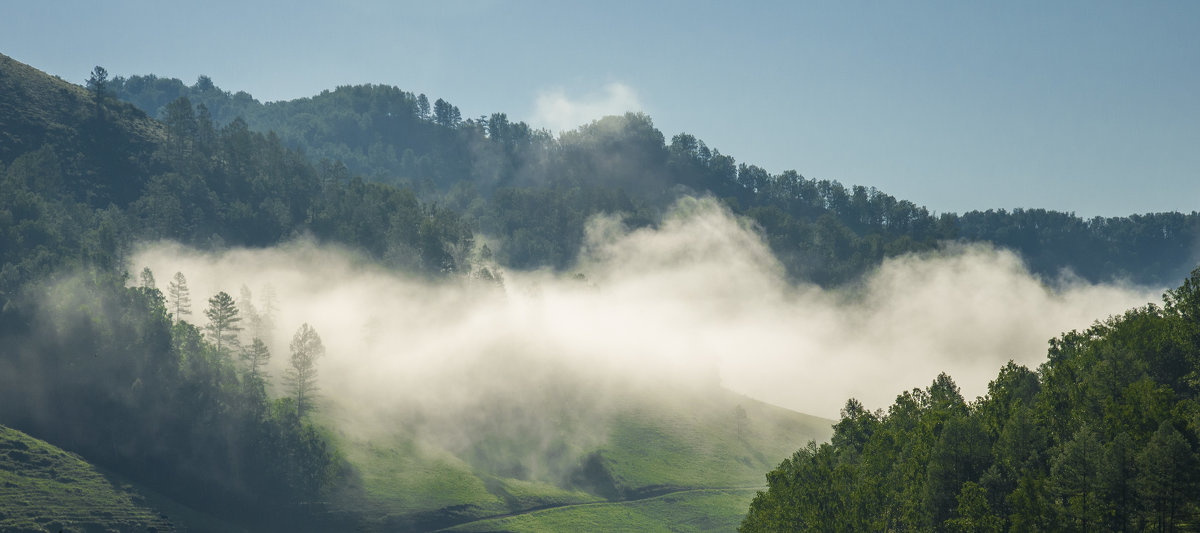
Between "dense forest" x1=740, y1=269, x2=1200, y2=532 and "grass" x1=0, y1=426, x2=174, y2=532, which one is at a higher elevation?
"dense forest" x1=740, y1=269, x2=1200, y2=532

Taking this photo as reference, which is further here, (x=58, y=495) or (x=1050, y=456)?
(x=58, y=495)

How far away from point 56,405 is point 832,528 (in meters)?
165

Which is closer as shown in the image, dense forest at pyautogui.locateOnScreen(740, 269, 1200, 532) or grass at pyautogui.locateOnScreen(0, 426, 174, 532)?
dense forest at pyautogui.locateOnScreen(740, 269, 1200, 532)

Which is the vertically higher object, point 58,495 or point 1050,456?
point 1050,456

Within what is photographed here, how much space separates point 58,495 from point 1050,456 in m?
159

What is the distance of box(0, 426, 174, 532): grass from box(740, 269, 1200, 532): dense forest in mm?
114885

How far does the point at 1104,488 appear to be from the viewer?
7725 cm

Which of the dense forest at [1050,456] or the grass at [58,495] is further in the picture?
the grass at [58,495]

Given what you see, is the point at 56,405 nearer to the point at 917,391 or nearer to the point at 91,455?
the point at 91,455

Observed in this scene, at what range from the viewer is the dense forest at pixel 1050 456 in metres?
76.7

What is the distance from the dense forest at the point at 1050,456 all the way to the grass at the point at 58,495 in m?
115

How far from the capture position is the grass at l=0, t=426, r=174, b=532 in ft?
528

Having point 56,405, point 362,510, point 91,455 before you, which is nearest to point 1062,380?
point 362,510

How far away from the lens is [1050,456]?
9006cm
